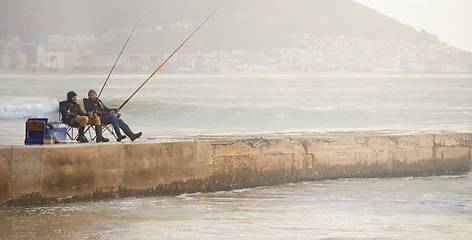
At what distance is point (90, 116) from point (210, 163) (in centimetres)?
160

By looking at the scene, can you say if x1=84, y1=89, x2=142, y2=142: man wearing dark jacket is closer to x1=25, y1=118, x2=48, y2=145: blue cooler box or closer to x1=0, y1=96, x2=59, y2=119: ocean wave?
x1=25, y1=118, x2=48, y2=145: blue cooler box

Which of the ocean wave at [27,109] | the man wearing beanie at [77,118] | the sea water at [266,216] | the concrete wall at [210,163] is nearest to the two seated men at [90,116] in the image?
the man wearing beanie at [77,118]

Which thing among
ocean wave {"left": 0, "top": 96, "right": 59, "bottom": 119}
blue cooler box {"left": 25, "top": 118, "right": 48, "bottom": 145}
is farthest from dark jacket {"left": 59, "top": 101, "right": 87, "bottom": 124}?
ocean wave {"left": 0, "top": 96, "right": 59, "bottom": 119}

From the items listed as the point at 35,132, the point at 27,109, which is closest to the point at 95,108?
the point at 35,132

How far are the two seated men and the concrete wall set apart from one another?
0.63m

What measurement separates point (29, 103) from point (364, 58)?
128857 millimetres

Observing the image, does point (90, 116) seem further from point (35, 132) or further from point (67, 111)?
point (35, 132)

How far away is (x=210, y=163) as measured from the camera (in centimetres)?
970

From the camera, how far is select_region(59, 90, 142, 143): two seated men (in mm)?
9633

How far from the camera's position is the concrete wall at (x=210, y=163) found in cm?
832

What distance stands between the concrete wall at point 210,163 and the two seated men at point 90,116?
0.63m

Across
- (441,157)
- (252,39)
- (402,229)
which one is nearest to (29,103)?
(441,157)

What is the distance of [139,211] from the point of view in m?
8.54

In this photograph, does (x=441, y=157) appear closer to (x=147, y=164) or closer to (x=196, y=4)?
(x=147, y=164)
